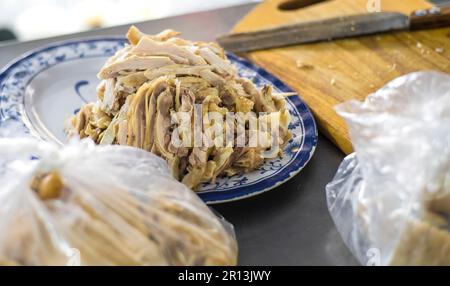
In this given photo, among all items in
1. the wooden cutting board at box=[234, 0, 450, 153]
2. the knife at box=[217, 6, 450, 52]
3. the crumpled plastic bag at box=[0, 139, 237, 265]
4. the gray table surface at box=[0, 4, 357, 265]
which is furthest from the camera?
the knife at box=[217, 6, 450, 52]

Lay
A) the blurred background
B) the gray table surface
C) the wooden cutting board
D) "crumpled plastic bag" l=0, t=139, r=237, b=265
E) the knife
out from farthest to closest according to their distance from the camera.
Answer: the blurred background → the knife → the wooden cutting board → the gray table surface → "crumpled plastic bag" l=0, t=139, r=237, b=265

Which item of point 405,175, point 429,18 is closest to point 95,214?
point 405,175

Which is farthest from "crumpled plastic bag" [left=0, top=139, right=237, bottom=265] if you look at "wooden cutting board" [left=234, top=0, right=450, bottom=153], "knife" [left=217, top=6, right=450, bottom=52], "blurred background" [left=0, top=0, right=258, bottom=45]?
"blurred background" [left=0, top=0, right=258, bottom=45]

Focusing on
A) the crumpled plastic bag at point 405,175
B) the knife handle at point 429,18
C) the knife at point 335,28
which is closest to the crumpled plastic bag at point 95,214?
the crumpled plastic bag at point 405,175

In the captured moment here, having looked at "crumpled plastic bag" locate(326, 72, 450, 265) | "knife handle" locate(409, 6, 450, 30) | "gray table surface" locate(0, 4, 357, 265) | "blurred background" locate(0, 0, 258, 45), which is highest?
"crumpled plastic bag" locate(326, 72, 450, 265)

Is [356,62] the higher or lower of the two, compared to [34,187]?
lower

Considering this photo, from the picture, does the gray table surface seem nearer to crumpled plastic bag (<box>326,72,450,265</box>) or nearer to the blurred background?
crumpled plastic bag (<box>326,72,450,265</box>)
